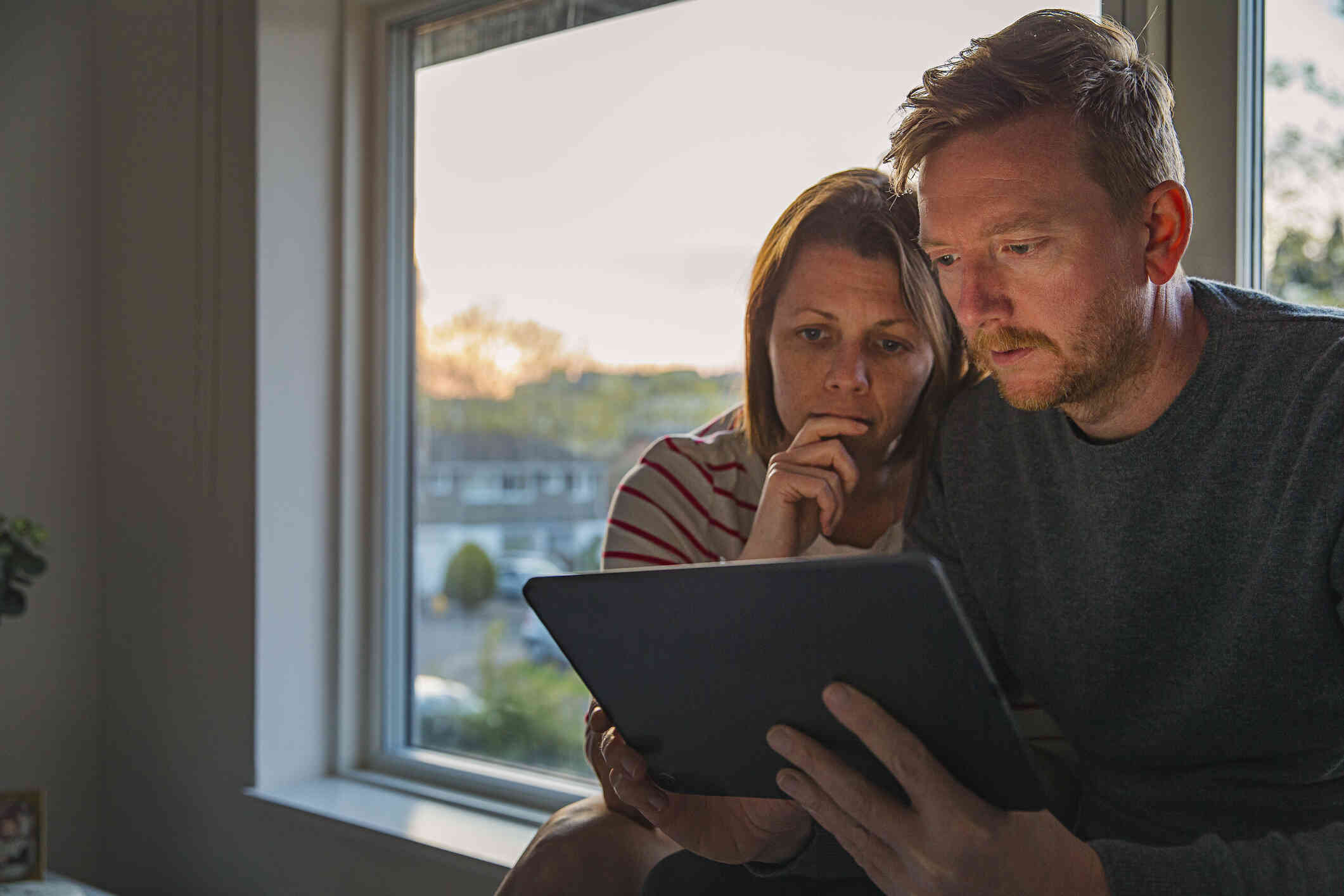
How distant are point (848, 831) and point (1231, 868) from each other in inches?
12.6

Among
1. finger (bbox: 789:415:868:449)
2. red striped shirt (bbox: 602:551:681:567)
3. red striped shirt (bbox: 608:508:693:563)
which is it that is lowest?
red striped shirt (bbox: 602:551:681:567)

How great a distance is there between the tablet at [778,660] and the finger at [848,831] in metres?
0.03

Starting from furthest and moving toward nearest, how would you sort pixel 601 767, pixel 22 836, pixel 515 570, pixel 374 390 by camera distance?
1. pixel 374 390
2. pixel 515 570
3. pixel 22 836
4. pixel 601 767

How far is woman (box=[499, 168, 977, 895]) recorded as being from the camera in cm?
137

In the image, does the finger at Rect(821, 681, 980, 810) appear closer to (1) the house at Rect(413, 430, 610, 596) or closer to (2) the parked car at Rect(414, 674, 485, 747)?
(1) the house at Rect(413, 430, 610, 596)

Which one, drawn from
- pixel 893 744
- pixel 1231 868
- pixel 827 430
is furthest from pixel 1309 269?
pixel 893 744

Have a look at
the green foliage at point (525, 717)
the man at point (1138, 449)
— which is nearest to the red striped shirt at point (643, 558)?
the man at point (1138, 449)

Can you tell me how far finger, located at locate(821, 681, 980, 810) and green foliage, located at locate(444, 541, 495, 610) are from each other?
1.51m

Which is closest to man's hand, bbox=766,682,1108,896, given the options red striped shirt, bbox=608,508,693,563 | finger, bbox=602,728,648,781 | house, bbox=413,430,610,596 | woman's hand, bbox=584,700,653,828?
finger, bbox=602,728,648,781

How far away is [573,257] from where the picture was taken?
2217 millimetres

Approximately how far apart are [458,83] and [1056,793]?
1.84 m

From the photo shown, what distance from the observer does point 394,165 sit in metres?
2.51

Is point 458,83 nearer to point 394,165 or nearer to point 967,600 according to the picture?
point 394,165

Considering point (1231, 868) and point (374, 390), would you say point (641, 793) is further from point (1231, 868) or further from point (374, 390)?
point (374, 390)
